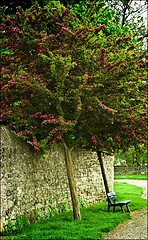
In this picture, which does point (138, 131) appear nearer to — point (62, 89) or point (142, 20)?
point (62, 89)

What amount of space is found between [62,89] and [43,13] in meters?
2.56

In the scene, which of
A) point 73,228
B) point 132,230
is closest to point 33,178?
point 73,228

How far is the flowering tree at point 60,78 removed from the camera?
36.9ft

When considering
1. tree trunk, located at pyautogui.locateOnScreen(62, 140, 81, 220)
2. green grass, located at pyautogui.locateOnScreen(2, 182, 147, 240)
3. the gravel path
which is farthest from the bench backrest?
tree trunk, located at pyautogui.locateOnScreen(62, 140, 81, 220)

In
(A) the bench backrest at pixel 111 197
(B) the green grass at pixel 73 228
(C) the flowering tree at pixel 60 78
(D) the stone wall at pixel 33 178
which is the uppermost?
(C) the flowering tree at pixel 60 78

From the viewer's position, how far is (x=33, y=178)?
12.4 meters

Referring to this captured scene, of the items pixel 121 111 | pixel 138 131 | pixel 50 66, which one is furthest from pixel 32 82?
pixel 138 131

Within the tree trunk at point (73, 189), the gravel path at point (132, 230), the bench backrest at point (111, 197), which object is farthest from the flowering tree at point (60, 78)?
the bench backrest at point (111, 197)

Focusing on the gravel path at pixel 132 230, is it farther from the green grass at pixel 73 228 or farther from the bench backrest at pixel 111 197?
the bench backrest at pixel 111 197

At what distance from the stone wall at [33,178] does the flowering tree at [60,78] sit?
703mm

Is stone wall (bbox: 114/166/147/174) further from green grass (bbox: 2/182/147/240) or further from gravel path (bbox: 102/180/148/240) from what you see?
green grass (bbox: 2/182/147/240)

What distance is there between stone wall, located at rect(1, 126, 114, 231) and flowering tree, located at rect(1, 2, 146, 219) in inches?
27.7

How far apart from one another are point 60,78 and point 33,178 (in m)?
3.60

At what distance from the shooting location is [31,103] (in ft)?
38.9
